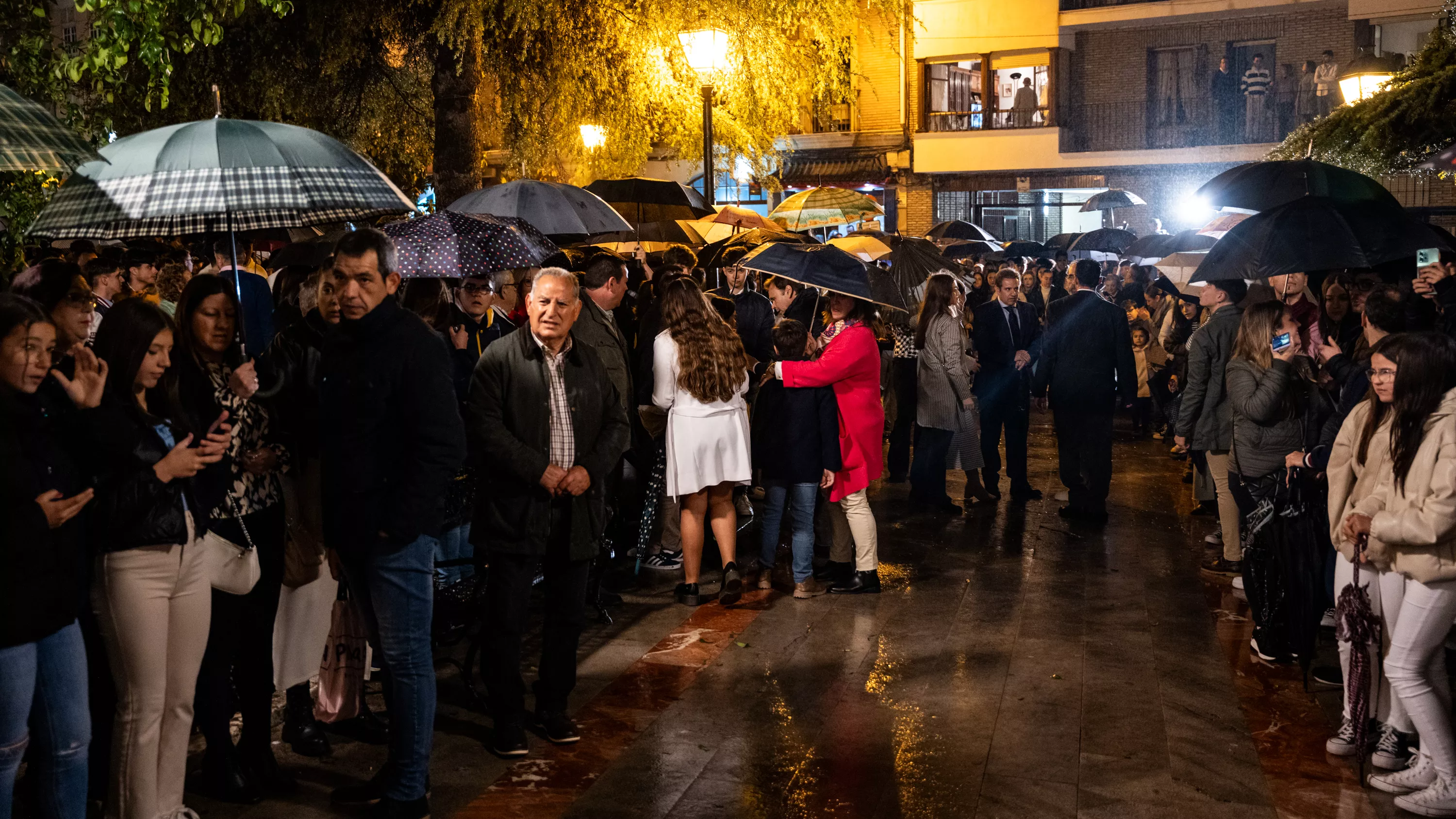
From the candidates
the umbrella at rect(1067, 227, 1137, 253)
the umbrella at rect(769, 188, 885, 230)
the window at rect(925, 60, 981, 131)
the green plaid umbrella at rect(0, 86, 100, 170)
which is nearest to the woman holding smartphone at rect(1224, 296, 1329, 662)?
the green plaid umbrella at rect(0, 86, 100, 170)

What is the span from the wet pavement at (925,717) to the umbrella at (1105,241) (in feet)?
47.4

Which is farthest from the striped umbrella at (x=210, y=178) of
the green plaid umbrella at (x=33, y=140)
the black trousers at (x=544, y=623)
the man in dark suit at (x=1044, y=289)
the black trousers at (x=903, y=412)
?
the man in dark suit at (x=1044, y=289)

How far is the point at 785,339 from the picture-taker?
27.2 feet

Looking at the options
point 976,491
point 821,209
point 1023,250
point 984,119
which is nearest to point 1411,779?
point 976,491

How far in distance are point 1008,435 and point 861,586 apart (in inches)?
149

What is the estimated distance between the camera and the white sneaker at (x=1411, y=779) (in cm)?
513

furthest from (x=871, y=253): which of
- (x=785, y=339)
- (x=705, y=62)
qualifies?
(x=785, y=339)

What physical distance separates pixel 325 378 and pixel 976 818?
3007 mm

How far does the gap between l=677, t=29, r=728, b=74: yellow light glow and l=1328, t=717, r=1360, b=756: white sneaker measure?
8660mm

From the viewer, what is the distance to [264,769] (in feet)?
16.9

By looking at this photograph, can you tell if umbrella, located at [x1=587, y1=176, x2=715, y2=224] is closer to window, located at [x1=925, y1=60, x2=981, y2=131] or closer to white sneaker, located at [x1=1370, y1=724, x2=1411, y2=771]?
white sneaker, located at [x1=1370, y1=724, x2=1411, y2=771]

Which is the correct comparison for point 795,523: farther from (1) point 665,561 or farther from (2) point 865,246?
(2) point 865,246

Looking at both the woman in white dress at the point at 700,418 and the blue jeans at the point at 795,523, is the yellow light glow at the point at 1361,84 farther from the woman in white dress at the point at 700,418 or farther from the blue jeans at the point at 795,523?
the woman in white dress at the point at 700,418

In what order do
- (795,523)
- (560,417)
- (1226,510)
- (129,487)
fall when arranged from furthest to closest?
(1226,510)
(795,523)
(560,417)
(129,487)
